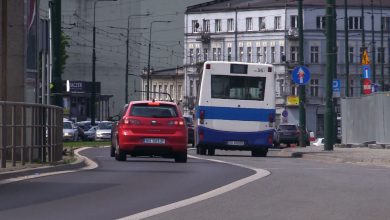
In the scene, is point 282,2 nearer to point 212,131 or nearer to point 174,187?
point 212,131

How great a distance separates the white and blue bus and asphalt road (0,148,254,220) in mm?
13349

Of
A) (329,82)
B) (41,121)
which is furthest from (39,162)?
(329,82)

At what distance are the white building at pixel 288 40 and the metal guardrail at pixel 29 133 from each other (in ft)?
230

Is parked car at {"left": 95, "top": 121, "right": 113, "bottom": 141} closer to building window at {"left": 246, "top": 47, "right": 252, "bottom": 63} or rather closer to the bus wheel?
building window at {"left": 246, "top": 47, "right": 252, "bottom": 63}

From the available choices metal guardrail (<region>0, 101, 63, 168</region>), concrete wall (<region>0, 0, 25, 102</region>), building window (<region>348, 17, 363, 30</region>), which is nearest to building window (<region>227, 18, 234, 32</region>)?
building window (<region>348, 17, 363, 30</region>)

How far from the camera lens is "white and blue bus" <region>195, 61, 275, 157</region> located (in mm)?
38406

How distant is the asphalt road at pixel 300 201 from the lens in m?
13.8

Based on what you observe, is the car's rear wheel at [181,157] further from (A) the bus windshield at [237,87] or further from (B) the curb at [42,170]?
(A) the bus windshield at [237,87]

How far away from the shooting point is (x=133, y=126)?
30203 millimetres

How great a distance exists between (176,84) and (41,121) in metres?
84.7

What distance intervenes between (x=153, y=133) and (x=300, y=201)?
47.3ft

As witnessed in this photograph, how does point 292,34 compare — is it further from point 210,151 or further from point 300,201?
point 300,201

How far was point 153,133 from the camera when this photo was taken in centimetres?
3005

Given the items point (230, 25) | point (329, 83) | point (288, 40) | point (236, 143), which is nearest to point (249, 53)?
point (230, 25)
